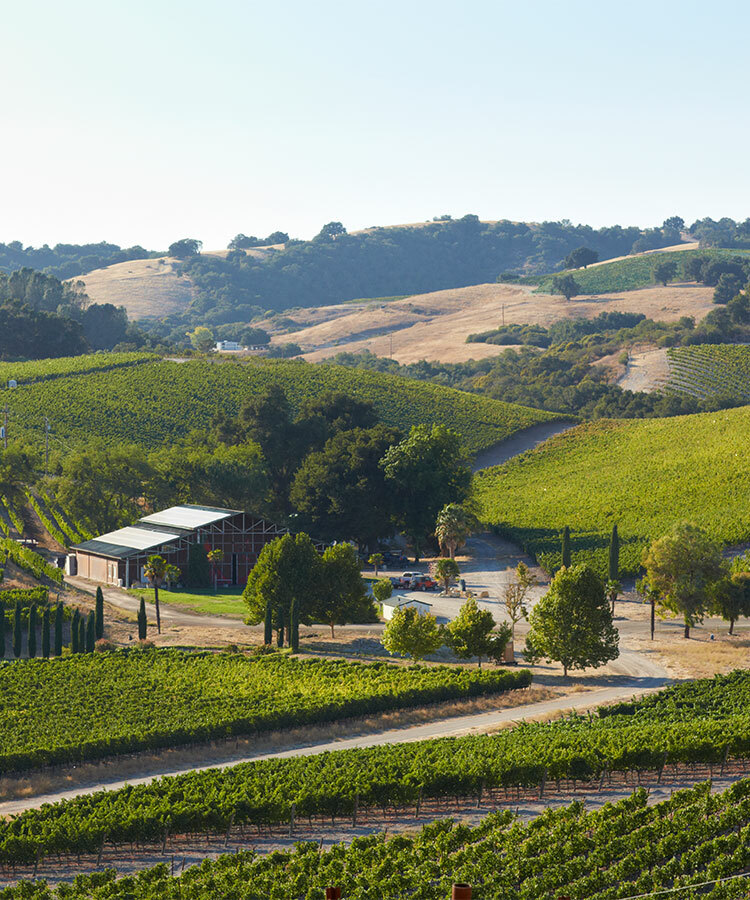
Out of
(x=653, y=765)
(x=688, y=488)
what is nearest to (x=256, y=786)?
(x=653, y=765)

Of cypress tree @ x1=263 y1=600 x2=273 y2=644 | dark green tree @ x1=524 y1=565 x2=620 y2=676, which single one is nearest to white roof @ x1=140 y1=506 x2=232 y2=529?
cypress tree @ x1=263 y1=600 x2=273 y2=644

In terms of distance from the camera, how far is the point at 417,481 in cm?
10388

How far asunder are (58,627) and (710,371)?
13492 cm

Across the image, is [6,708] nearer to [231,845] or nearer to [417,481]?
[231,845]

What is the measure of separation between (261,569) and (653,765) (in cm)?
3662

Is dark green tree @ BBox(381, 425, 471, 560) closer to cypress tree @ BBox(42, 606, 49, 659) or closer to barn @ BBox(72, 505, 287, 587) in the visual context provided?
barn @ BBox(72, 505, 287, 587)

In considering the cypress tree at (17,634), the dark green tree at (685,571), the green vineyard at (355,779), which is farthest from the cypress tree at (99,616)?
the dark green tree at (685,571)

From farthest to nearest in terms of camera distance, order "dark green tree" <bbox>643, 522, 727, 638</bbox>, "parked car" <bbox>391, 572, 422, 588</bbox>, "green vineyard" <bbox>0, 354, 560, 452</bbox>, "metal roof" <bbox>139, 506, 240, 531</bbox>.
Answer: "green vineyard" <bbox>0, 354, 560, 452</bbox>
"metal roof" <bbox>139, 506, 240, 531</bbox>
"parked car" <bbox>391, 572, 422, 588</bbox>
"dark green tree" <bbox>643, 522, 727, 638</bbox>

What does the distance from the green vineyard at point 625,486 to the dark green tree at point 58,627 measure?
42.4m

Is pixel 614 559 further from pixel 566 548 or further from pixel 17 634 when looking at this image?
pixel 17 634

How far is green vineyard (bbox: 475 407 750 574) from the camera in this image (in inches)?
3866

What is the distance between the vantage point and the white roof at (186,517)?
9600 cm

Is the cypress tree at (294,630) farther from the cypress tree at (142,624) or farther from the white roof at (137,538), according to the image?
the white roof at (137,538)

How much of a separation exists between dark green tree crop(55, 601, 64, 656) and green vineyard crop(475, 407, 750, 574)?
139ft
